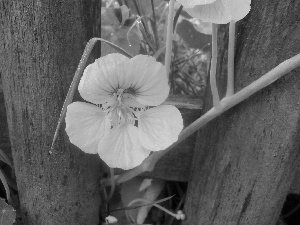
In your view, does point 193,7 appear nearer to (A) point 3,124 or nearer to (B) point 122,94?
(B) point 122,94

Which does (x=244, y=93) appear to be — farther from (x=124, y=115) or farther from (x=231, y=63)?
(x=124, y=115)

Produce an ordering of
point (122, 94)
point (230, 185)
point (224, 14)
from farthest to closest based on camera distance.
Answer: point (230, 185)
point (122, 94)
point (224, 14)

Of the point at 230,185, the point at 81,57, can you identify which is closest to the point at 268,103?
the point at 230,185

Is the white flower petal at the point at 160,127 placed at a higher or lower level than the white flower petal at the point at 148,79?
Result: lower

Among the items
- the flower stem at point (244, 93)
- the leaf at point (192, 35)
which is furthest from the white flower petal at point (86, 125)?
the leaf at point (192, 35)

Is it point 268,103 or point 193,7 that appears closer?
point 193,7

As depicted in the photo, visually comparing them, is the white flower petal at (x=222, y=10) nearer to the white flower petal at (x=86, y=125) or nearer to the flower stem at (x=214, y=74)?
the flower stem at (x=214, y=74)
